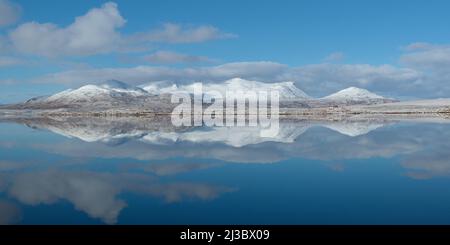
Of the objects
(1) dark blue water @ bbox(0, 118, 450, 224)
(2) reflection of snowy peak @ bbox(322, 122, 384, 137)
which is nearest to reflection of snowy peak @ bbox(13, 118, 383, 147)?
(2) reflection of snowy peak @ bbox(322, 122, 384, 137)

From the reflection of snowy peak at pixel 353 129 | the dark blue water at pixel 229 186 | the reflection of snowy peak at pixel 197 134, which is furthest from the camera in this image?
the reflection of snowy peak at pixel 353 129

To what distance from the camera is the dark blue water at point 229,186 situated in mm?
8812

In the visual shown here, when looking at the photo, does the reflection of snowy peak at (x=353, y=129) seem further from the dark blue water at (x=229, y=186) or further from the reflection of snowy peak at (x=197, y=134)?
the dark blue water at (x=229, y=186)

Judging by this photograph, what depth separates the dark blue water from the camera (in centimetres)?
881

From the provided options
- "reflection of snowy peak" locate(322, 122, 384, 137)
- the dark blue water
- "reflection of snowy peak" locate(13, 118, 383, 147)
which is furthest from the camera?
"reflection of snowy peak" locate(322, 122, 384, 137)

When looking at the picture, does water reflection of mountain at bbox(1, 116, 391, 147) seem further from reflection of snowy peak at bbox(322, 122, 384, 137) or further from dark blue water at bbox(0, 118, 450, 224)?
dark blue water at bbox(0, 118, 450, 224)

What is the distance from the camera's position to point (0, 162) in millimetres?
17672

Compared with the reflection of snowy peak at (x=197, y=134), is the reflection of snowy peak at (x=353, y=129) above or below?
above

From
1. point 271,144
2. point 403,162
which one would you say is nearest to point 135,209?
point 403,162

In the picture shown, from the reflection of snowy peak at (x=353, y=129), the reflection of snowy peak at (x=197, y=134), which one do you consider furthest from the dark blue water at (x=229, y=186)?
the reflection of snowy peak at (x=353, y=129)
